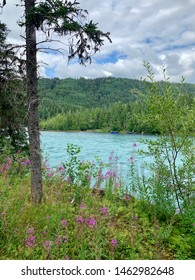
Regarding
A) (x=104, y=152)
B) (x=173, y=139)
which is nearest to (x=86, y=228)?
(x=173, y=139)

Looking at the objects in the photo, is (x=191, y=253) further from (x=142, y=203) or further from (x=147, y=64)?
(x=147, y=64)

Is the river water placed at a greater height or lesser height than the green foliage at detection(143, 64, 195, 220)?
lesser

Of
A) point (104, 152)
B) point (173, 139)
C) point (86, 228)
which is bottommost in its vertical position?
point (104, 152)

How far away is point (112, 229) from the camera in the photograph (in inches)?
180

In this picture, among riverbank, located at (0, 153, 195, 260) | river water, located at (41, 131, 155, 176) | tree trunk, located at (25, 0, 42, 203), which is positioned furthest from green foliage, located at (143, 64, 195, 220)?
tree trunk, located at (25, 0, 42, 203)

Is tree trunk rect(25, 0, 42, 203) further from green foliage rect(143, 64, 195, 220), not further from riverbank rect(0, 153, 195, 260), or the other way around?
green foliage rect(143, 64, 195, 220)

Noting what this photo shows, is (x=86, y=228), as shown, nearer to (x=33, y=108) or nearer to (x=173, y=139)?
(x=33, y=108)

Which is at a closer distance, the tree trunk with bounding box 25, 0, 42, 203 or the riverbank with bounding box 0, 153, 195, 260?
the riverbank with bounding box 0, 153, 195, 260

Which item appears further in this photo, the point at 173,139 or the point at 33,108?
the point at 173,139

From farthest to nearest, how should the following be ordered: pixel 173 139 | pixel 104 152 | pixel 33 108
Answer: pixel 104 152
pixel 173 139
pixel 33 108

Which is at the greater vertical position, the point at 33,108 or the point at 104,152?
the point at 33,108

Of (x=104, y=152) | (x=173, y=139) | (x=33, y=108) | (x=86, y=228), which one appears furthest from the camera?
(x=104, y=152)
